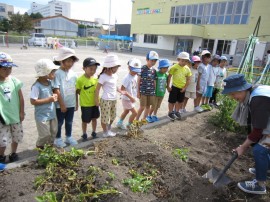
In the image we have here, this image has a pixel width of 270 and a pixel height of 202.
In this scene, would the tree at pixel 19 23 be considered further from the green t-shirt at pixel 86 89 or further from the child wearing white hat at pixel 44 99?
the child wearing white hat at pixel 44 99

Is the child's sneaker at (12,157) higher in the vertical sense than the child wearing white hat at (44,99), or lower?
lower

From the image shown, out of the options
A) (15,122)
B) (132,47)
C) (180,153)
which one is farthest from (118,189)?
(132,47)

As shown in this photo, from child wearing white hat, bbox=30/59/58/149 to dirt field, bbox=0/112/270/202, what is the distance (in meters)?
0.57

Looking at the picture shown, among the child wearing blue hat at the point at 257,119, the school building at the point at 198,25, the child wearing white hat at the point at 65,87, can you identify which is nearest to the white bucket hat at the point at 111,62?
the child wearing white hat at the point at 65,87

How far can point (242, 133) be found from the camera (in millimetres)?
4406

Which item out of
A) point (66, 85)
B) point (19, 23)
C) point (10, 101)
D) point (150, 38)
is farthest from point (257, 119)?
point (19, 23)

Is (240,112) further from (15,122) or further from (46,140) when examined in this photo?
(15,122)

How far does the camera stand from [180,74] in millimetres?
5105

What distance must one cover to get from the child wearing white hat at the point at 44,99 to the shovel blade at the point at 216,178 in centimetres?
229

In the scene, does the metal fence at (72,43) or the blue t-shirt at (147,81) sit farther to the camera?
the metal fence at (72,43)

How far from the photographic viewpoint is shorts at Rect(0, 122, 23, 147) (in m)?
2.95

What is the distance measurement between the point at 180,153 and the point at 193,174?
0.50 metres

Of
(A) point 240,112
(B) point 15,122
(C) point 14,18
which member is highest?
(C) point 14,18

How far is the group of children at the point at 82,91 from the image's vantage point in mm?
3023
